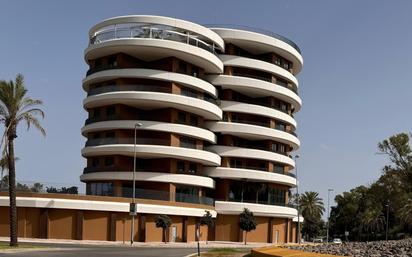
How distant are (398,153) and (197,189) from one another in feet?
116

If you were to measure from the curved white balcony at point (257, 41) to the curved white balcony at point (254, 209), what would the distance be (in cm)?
2185

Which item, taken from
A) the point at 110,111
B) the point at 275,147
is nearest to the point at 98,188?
the point at 110,111

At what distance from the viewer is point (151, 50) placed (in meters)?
68.6

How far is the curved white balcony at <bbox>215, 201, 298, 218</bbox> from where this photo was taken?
76375mm

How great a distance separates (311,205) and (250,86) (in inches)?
2424

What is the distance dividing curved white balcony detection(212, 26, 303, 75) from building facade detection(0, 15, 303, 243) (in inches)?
5.9

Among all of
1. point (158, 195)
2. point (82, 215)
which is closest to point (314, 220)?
point (158, 195)

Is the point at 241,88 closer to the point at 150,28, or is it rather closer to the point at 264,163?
the point at 264,163

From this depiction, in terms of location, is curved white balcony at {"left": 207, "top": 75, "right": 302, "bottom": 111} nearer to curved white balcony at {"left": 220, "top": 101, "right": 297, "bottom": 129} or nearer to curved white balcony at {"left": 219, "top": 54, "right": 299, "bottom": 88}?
curved white balcony at {"left": 219, "top": 54, "right": 299, "bottom": 88}

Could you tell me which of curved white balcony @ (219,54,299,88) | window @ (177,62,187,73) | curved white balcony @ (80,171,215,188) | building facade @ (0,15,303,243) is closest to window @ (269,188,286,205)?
building facade @ (0,15,303,243)

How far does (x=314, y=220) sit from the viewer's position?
418 feet

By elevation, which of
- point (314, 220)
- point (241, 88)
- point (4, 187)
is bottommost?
point (314, 220)

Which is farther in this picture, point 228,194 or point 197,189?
point 228,194

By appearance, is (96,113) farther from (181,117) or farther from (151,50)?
(151,50)
